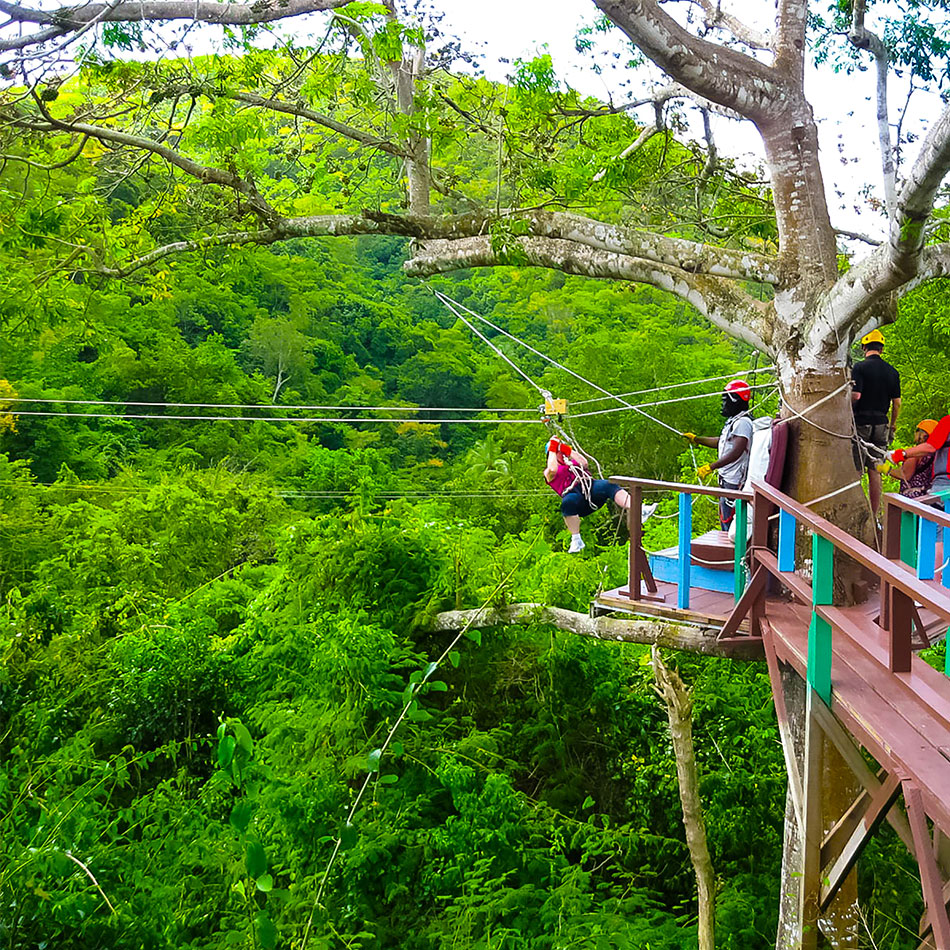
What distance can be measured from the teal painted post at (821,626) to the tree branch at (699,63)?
2770 mm

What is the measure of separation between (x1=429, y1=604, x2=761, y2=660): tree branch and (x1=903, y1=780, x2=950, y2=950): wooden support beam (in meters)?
2.22

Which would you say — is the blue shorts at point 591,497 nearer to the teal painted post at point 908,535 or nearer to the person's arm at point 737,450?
the person's arm at point 737,450

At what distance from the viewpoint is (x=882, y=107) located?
12.8 ft

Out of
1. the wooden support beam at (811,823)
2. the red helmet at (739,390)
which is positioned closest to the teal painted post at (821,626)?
the wooden support beam at (811,823)

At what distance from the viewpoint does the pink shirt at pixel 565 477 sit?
6.13 meters

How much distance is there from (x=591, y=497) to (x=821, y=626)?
2.59 meters

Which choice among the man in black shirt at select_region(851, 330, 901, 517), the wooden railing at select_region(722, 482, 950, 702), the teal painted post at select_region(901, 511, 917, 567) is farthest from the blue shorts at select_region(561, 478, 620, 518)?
the teal painted post at select_region(901, 511, 917, 567)

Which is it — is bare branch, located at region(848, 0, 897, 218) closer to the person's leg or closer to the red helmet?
the red helmet

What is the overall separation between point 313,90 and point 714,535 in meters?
4.57

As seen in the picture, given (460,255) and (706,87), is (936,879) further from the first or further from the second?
(460,255)

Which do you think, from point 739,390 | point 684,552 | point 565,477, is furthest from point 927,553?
point 565,477

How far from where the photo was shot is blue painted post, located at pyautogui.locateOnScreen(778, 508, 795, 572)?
4.41 metres

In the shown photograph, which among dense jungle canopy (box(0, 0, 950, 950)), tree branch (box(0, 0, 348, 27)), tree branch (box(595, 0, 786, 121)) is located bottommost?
dense jungle canopy (box(0, 0, 950, 950))

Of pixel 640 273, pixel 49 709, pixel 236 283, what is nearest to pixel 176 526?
pixel 49 709
